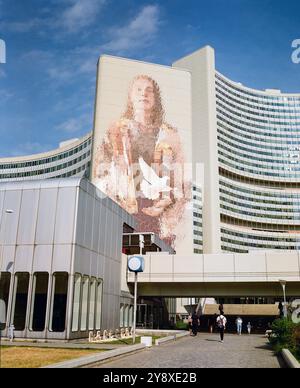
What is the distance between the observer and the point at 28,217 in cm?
2455

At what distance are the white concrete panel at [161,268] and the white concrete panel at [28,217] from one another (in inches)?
696

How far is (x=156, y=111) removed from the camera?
105 metres

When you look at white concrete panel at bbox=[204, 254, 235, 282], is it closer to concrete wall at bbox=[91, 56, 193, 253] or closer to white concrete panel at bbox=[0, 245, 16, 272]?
white concrete panel at bbox=[0, 245, 16, 272]

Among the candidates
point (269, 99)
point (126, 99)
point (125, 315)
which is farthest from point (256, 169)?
point (125, 315)

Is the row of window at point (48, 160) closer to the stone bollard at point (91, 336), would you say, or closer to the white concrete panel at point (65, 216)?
the white concrete panel at point (65, 216)

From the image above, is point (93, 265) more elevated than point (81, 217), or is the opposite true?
point (81, 217)

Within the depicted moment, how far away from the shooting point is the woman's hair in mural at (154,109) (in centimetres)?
10288

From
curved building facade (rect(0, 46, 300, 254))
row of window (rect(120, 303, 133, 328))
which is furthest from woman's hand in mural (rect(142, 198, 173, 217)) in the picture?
row of window (rect(120, 303, 133, 328))

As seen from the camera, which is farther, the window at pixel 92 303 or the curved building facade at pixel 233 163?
the curved building facade at pixel 233 163

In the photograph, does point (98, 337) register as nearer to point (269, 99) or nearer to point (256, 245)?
point (256, 245)

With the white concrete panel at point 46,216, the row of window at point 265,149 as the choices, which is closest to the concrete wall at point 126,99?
the row of window at point 265,149

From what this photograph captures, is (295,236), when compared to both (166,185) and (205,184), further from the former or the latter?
(166,185)

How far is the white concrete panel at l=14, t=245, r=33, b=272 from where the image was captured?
78.3 ft

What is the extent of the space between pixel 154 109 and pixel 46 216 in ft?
274
